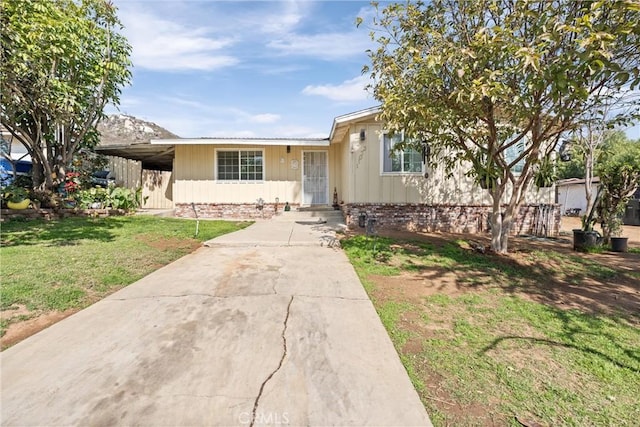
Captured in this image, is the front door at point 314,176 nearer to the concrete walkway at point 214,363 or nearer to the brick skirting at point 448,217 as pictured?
the brick skirting at point 448,217

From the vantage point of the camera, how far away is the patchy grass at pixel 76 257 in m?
3.59

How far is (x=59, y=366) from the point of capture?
2.32 m

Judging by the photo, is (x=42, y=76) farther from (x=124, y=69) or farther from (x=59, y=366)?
(x=59, y=366)

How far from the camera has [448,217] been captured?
965 cm

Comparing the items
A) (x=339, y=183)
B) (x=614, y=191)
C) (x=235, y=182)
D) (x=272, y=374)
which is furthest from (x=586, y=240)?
(x=235, y=182)

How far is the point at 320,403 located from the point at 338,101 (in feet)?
47.2

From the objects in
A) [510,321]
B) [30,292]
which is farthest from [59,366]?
[510,321]

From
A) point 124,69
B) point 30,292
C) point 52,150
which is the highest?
point 124,69

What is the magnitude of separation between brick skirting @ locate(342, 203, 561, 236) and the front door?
2.92 meters

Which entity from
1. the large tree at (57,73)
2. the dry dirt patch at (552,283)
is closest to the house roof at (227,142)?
the large tree at (57,73)

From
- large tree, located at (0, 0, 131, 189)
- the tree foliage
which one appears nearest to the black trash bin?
the tree foliage

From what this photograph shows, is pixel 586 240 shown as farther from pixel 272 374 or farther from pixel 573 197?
pixel 573 197

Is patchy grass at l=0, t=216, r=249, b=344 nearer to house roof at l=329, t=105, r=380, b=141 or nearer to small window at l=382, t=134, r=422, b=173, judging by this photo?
house roof at l=329, t=105, r=380, b=141

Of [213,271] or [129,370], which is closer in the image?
[129,370]
